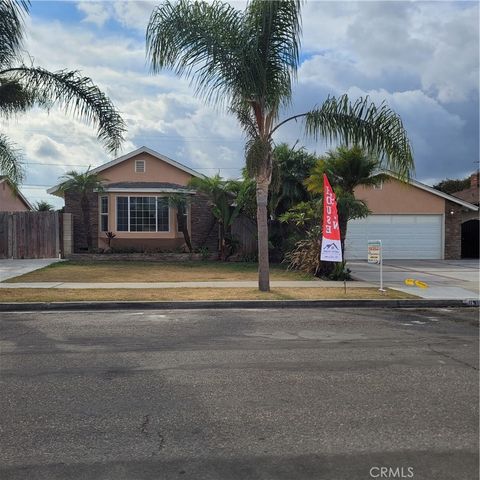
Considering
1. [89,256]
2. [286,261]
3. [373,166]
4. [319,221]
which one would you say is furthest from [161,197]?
[373,166]

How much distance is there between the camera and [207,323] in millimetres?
9031

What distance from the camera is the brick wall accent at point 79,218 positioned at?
23.5 meters

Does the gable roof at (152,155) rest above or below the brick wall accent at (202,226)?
above

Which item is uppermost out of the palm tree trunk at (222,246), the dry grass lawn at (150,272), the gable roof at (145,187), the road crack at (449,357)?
the gable roof at (145,187)

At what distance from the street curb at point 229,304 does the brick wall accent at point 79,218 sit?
13.0m

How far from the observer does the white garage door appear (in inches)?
1005

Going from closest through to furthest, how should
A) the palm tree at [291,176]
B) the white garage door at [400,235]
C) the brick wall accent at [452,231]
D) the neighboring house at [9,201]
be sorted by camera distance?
1. the palm tree at [291,176]
2. the white garage door at [400,235]
3. the brick wall accent at [452,231]
4. the neighboring house at [9,201]

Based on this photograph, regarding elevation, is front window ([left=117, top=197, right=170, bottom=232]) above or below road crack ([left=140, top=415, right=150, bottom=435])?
above

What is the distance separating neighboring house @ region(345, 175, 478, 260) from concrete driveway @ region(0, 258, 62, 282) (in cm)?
1359

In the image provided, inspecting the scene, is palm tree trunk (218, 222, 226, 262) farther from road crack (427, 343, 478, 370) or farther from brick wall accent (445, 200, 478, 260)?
road crack (427, 343, 478, 370)

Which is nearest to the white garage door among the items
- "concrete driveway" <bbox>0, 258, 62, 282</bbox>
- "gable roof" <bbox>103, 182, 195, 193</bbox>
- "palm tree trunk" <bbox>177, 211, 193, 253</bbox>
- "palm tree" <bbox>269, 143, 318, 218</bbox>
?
"palm tree" <bbox>269, 143, 318, 218</bbox>

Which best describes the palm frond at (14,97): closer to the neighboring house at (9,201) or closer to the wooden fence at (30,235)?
the wooden fence at (30,235)

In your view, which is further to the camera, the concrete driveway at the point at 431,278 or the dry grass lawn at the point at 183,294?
the concrete driveway at the point at 431,278

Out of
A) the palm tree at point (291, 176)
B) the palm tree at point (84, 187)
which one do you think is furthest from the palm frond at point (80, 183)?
the palm tree at point (291, 176)
